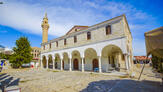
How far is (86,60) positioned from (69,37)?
5.55 metres

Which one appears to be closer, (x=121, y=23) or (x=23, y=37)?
(x=121, y=23)

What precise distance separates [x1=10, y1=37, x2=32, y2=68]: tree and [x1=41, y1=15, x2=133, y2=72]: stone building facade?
659 cm

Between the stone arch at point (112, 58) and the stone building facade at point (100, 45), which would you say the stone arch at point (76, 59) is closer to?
the stone building facade at point (100, 45)

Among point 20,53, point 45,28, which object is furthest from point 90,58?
point 45,28

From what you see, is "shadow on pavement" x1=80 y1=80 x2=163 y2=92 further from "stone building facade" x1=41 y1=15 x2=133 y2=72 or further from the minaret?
the minaret

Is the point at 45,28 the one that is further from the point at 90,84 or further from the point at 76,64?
the point at 90,84

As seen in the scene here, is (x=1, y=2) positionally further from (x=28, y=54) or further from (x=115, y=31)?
(x=28, y=54)

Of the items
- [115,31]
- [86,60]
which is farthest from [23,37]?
[115,31]

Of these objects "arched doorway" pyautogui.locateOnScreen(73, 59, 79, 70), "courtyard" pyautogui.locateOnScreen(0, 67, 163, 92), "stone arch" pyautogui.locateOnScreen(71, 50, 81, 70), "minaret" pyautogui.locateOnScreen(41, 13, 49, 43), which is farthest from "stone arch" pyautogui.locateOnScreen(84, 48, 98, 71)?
"minaret" pyautogui.locateOnScreen(41, 13, 49, 43)

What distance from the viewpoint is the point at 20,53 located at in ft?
71.5

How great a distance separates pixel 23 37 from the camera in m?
23.5

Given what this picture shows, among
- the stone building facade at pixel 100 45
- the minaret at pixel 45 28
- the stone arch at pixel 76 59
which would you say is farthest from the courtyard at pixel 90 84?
the minaret at pixel 45 28

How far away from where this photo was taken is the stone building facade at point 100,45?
1103 cm

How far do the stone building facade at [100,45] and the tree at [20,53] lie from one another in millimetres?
6594
